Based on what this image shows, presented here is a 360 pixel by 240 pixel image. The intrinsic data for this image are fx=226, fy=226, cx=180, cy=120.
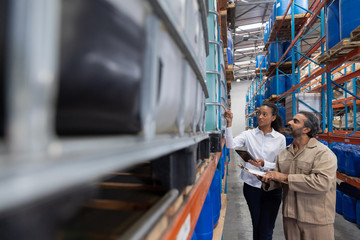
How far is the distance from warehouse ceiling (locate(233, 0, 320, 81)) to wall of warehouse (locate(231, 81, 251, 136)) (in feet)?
10.4

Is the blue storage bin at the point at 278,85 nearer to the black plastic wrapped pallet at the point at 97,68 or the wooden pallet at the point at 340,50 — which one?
the wooden pallet at the point at 340,50

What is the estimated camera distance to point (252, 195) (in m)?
2.66

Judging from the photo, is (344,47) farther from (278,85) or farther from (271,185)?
(278,85)

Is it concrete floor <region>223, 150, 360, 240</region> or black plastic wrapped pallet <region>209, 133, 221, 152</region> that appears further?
concrete floor <region>223, 150, 360, 240</region>

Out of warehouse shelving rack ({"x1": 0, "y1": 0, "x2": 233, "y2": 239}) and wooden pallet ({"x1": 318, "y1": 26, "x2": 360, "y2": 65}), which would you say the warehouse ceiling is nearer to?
wooden pallet ({"x1": 318, "y1": 26, "x2": 360, "y2": 65})

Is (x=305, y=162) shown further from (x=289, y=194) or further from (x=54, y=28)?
(x=54, y=28)

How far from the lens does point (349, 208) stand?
406 cm

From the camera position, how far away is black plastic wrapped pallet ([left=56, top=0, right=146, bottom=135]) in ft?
1.18

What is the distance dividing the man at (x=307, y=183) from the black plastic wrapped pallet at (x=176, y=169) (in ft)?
5.04

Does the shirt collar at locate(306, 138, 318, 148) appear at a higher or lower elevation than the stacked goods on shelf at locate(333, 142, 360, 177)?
higher

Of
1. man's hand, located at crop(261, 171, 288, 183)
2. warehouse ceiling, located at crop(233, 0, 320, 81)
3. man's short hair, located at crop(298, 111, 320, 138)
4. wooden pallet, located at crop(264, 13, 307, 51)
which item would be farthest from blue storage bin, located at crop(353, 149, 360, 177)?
warehouse ceiling, located at crop(233, 0, 320, 81)

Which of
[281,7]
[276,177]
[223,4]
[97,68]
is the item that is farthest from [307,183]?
[281,7]

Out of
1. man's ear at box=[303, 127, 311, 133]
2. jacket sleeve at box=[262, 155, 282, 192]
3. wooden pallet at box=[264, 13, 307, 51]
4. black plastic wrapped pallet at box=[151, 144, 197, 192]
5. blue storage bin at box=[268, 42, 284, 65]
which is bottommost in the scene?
jacket sleeve at box=[262, 155, 282, 192]

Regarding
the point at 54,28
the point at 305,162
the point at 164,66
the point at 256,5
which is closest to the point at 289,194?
the point at 305,162
